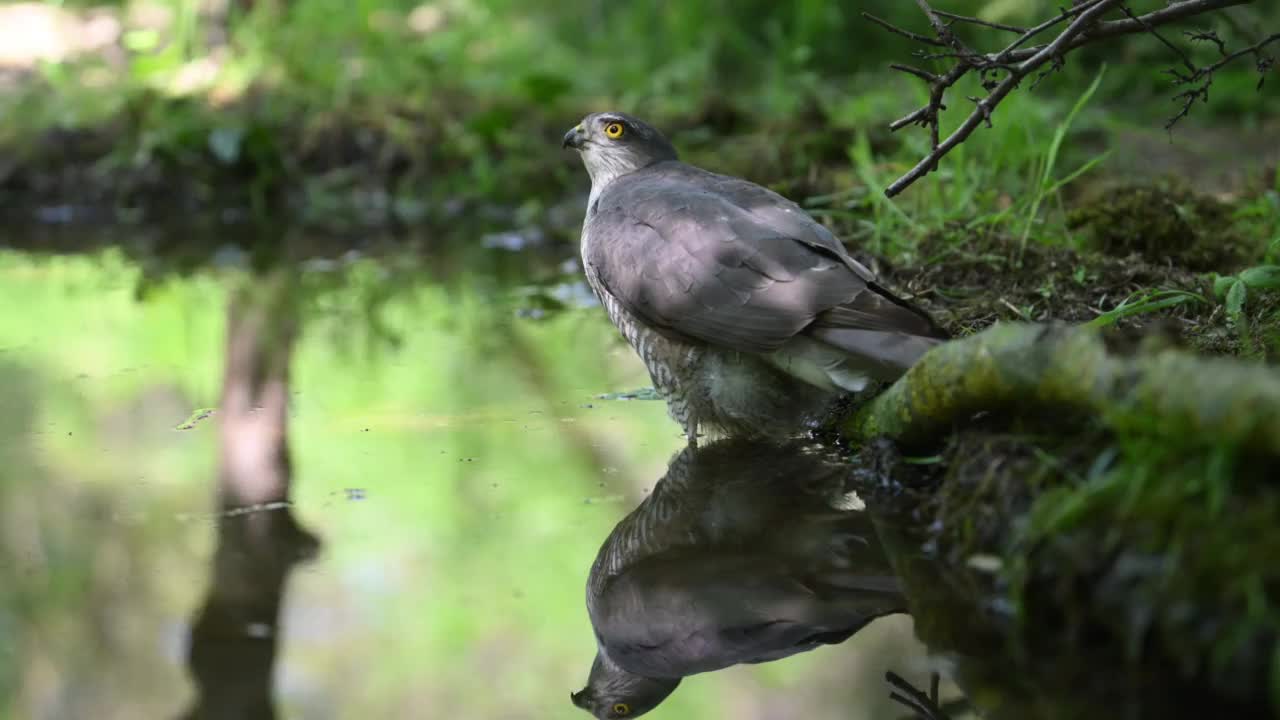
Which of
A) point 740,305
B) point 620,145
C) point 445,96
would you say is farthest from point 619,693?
point 445,96

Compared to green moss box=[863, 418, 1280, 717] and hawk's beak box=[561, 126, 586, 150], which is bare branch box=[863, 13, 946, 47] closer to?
green moss box=[863, 418, 1280, 717]

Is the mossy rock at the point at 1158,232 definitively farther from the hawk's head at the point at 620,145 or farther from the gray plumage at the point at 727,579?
the gray plumage at the point at 727,579

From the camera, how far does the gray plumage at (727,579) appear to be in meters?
2.68

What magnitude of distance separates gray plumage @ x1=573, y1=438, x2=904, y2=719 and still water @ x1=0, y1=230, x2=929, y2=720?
0.15 feet

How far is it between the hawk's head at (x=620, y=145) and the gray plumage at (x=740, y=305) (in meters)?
0.64

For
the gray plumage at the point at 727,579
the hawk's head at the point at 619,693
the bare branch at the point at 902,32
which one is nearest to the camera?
the hawk's head at the point at 619,693

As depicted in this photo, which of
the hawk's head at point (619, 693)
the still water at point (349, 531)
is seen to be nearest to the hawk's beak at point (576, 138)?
the still water at point (349, 531)

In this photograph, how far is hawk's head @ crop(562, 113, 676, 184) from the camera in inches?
193

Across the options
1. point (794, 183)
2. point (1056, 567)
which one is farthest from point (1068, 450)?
point (794, 183)

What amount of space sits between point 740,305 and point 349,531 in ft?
3.77

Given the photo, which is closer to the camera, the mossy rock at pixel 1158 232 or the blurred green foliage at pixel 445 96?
the mossy rock at pixel 1158 232

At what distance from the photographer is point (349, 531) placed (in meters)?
3.32

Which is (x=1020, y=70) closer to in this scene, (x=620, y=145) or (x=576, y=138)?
(x=620, y=145)

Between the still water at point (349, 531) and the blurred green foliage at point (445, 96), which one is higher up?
the still water at point (349, 531)
